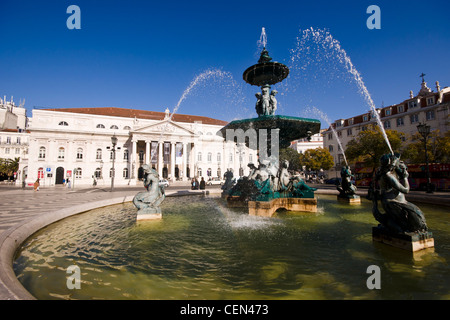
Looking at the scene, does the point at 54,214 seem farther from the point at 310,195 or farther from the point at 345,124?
the point at 345,124

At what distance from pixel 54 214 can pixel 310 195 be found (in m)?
9.07

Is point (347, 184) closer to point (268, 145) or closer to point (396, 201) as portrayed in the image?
point (268, 145)

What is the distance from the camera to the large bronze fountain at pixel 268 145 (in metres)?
7.65

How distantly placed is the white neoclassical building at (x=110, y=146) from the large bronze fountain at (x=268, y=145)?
88.9 feet

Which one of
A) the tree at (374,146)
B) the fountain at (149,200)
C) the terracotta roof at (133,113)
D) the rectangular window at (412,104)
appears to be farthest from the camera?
the terracotta roof at (133,113)

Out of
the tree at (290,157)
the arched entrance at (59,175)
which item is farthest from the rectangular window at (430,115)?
the arched entrance at (59,175)

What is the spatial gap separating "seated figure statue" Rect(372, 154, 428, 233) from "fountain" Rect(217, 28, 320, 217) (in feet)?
11.7

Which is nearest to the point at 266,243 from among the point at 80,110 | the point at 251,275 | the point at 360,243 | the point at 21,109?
the point at 251,275

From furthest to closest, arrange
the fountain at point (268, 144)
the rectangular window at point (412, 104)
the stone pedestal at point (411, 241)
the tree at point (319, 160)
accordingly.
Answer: the tree at point (319, 160) < the rectangular window at point (412, 104) < the fountain at point (268, 144) < the stone pedestal at point (411, 241)

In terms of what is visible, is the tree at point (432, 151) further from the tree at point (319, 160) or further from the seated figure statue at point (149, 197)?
the seated figure statue at point (149, 197)

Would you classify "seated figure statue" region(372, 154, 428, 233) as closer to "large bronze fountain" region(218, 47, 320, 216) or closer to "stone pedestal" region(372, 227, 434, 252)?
"stone pedestal" region(372, 227, 434, 252)

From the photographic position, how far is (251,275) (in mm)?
3035

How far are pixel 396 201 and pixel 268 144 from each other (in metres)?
6.19

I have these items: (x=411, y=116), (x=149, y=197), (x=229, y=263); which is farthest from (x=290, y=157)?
(x=229, y=263)
